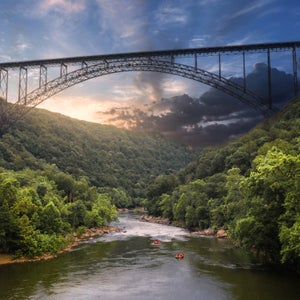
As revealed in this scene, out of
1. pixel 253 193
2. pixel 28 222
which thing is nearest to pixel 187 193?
pixel 28 222

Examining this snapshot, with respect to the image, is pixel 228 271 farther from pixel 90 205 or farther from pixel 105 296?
pixel 90 205

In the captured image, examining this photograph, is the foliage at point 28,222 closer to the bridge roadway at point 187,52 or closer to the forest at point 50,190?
the forest at point 50,190

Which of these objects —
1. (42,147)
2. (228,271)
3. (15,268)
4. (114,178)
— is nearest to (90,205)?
(15,268)

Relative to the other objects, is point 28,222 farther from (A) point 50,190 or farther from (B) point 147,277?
(A) point 50,190

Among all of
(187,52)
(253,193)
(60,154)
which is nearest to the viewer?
(253,193)

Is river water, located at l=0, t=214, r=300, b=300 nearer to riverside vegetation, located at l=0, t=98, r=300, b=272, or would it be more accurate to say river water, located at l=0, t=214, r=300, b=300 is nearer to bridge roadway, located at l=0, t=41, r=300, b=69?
riverside vegetation, located at l=0, t=98, r=300, b=272

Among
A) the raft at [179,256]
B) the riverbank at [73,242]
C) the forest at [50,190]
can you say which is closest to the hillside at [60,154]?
the forest at [50,190]

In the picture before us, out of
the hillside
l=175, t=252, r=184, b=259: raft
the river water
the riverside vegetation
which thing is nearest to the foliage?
the riverside vegetation
